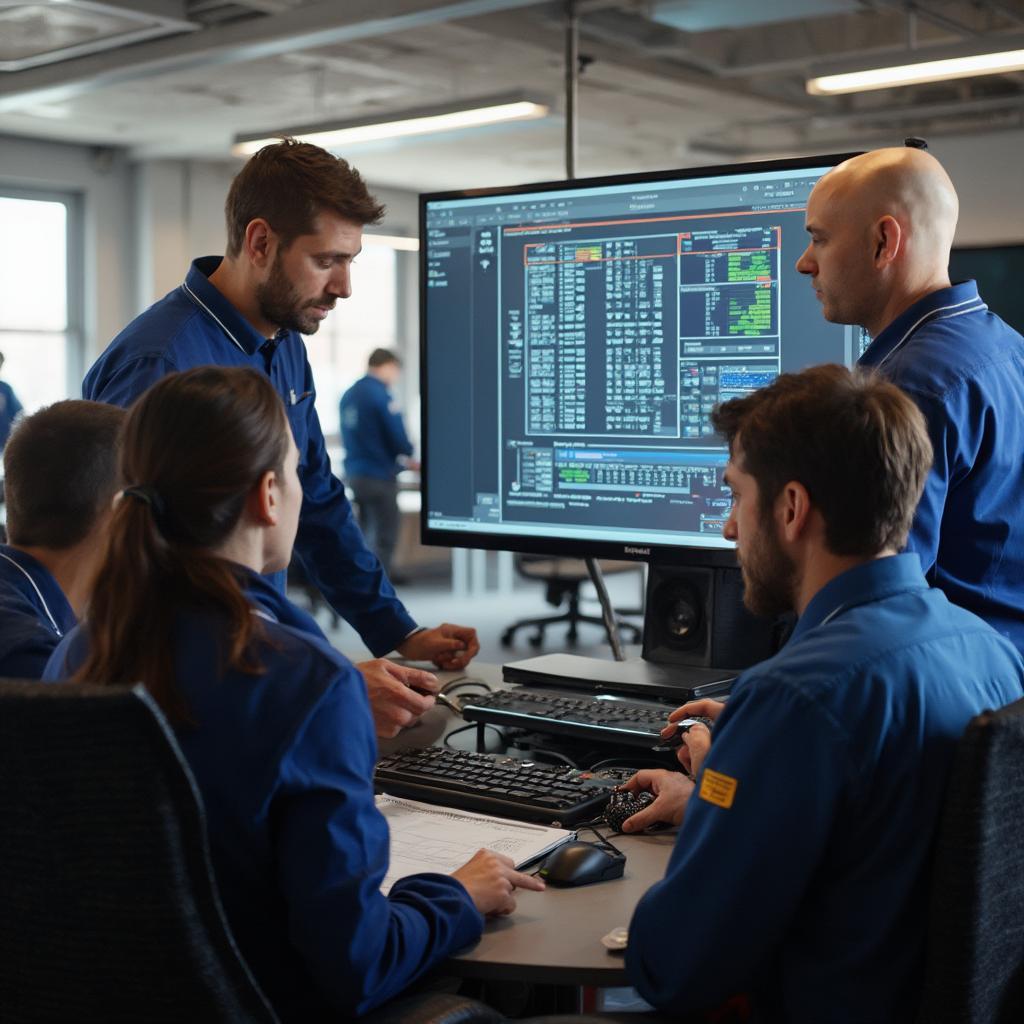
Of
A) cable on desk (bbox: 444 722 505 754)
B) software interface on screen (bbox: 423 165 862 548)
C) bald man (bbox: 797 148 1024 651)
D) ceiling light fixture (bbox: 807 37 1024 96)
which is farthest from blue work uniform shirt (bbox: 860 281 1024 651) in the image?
ceiling light fixture (bbox: 807 37 1024 96)

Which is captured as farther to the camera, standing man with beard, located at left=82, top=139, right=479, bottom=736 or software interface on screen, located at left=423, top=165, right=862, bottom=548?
standing man with beard, located at left=82, top=139, right=479, bottom=736

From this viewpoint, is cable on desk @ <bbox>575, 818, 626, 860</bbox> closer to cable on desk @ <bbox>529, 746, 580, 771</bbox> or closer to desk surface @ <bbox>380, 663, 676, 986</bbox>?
desk surface @ <bbox>380, 663, 676, 986</bbox>

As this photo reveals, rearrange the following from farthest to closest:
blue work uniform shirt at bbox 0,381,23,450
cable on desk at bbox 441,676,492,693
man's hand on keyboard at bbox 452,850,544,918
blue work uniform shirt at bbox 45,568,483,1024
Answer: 1. blue work uniform shirt at bbox 0,381,23,450
2. cable on desk at bbox 441,676,492,693
3. man's hand on keyboard at bbox 452,850,544,918
4. blue work uniform shirt at bbox 45,568,483,1024

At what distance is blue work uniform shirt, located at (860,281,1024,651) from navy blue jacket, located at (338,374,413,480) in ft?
21.2

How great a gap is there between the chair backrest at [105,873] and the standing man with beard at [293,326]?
40.3 inches

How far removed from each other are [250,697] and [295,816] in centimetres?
10

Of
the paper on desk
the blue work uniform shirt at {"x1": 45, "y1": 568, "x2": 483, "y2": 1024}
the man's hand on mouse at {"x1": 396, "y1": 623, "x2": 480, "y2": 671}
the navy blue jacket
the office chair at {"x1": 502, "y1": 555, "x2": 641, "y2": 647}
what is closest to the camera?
the blue work uniform shirt at {"x1": 45, "y1": 568, "x2": 483, "y2": 1024}

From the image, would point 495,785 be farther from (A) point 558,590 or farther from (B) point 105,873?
(A) point 558,590

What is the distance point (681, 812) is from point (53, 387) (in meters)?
8.74

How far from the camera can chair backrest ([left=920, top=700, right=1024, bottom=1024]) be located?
0.98m

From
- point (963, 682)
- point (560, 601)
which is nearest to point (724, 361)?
point (963, 682)

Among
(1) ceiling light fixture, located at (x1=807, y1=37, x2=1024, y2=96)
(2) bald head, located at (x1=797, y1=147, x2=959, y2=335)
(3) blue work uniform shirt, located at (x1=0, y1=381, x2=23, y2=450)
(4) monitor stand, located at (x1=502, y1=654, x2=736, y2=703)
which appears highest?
(1) ceiling light fixture, located at (x1=807, y1=37, x2=1024, y2=96)

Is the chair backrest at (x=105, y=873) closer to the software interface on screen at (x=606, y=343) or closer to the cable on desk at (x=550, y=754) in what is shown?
the cable on desk at (x=550, y=754)

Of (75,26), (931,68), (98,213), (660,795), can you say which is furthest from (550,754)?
(98,213)
